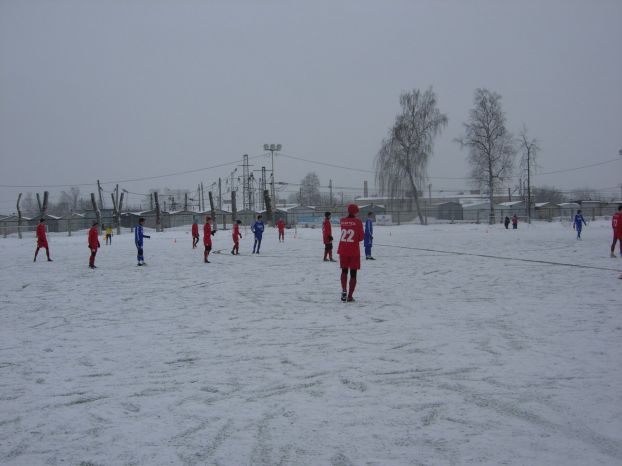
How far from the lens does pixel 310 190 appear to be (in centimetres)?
13200

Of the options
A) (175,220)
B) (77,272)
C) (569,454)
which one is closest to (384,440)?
(569,454)

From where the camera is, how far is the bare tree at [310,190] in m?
129

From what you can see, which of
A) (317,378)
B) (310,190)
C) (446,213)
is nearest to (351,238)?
(317,378)

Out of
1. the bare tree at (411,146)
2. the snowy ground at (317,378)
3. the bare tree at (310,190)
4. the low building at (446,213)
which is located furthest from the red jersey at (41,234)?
the bare tree at (310,190)

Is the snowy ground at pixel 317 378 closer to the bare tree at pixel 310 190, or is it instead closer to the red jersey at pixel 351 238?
the red jersey at pixel 351 238

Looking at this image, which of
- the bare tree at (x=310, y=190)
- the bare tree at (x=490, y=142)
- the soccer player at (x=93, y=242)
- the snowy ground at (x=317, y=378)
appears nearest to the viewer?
the snowy ground at (x=317, y=378)

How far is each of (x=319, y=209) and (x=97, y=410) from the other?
241 ft

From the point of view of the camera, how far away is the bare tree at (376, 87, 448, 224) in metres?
56.0

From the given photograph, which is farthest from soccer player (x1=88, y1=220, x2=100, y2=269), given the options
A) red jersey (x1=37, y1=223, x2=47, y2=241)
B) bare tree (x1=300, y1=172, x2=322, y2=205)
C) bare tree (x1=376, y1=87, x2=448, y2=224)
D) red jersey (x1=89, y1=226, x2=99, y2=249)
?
bare tree (x1=300, y1=172, x2=322, y2=205)

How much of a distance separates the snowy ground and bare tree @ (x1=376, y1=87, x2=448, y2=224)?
46981 millimetres

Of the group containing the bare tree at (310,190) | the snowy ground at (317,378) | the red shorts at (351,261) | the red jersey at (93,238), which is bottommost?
the snowy ground at (317,378)

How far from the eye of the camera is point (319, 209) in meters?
77.1

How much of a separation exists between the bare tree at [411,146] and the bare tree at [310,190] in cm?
6982

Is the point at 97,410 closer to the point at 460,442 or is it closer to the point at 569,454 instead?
the point at 460,442
